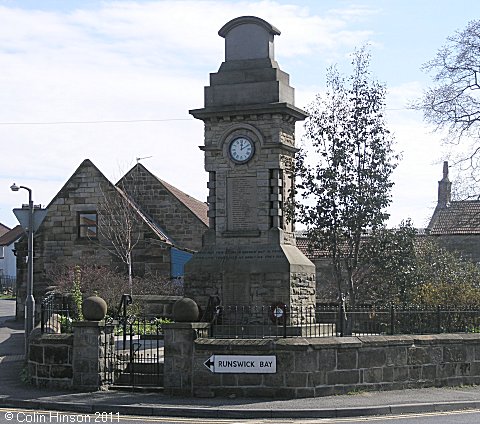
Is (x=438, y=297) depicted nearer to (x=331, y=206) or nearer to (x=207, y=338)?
(x=331, y=206)

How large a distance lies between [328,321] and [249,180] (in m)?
3.79

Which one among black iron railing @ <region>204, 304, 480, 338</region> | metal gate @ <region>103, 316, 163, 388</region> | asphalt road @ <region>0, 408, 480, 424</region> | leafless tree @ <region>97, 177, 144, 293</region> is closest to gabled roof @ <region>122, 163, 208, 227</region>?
leafless tree @ <region>97, 177, 144, 293</region>

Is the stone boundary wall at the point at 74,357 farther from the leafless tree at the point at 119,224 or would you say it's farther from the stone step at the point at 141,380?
the leafless tree at the point at 119,224

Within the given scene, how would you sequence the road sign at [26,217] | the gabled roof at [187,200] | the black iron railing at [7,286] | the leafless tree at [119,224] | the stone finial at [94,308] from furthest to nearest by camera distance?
the black iron railing at [7,286] < the gabled roof at [187,200] < the leafless tree at [119,224] < the road sign at [26,217] < the stone finial at [94,308]

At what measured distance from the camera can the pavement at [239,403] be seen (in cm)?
1430

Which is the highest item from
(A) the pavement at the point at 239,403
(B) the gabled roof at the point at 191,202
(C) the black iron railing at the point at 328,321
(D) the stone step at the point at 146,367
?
(B) the gabled roof at the point at 191,202

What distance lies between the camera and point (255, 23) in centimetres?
2138

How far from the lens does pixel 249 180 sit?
2102cm

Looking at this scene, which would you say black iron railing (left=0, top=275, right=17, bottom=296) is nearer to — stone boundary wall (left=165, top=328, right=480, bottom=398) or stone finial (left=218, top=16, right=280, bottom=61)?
stone finial (left=218, top=16, right=280, bottom=61)

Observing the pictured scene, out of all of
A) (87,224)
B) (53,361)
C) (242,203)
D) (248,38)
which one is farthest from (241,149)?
(87,224)

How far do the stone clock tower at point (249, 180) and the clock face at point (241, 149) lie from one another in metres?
0.02

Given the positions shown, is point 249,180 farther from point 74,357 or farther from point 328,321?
point 74,357

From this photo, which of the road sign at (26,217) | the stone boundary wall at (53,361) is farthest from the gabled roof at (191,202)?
the stone boundary wall at (53,361)

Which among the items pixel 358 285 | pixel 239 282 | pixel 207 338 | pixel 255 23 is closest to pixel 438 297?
pixel 358 285
